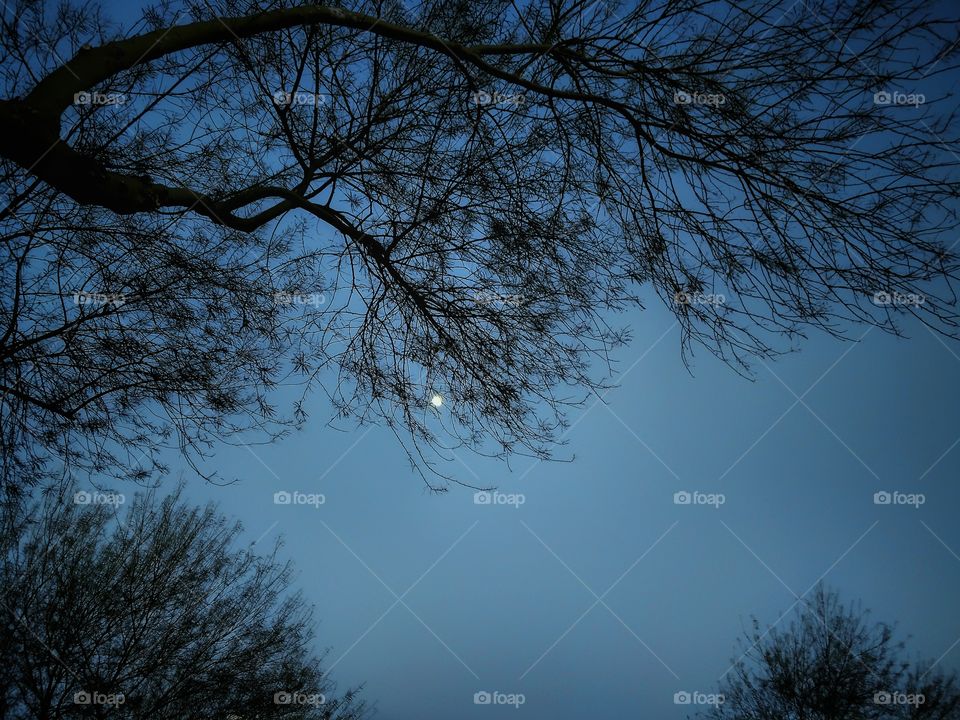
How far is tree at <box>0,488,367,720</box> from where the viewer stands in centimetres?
852

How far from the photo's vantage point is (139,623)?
357 inches

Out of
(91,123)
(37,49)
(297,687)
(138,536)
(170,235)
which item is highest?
(37,49)

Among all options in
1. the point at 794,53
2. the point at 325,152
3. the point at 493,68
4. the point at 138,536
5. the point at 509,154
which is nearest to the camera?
the point at 794,53

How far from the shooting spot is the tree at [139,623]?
8523mm

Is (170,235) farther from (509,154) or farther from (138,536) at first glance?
(138,536)

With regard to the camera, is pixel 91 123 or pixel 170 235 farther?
pixel 170 235

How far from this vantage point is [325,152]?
4.42 meters

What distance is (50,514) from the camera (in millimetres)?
9055

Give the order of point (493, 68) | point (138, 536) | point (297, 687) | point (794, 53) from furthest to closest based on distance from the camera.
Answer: point (297, 687) → point (138, 536) → point (493, 68) → point (794, 53)

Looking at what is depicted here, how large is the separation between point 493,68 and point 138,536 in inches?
369

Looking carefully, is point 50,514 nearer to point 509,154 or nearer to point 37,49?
point 37,49

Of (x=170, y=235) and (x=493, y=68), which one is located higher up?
(x=493, y=68)

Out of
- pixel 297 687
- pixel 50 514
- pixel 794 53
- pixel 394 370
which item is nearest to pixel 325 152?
pixel 394 370

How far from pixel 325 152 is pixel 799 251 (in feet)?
10.7
